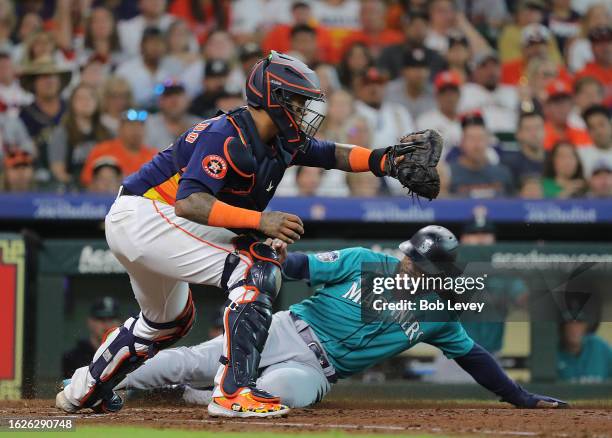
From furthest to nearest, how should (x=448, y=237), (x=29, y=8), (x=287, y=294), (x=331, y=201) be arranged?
(x=29, y=8), (x=331, y=201), (x=287, y=294), (x=448, y=237)

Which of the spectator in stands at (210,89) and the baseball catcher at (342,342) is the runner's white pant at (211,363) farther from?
the spectator in stands at (210,89)

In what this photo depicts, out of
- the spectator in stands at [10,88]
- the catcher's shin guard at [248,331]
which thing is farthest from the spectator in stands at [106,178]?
the catcher's shin guard at [248,331]

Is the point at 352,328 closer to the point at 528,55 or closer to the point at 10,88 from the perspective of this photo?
the point at 10,88

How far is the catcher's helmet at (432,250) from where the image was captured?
5.31m

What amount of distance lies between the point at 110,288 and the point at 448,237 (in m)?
2.99

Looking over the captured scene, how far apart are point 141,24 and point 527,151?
13.3 ft

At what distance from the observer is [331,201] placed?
26.8 ft

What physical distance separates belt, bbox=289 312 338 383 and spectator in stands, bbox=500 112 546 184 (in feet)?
13.4

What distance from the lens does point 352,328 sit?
524 centimetres

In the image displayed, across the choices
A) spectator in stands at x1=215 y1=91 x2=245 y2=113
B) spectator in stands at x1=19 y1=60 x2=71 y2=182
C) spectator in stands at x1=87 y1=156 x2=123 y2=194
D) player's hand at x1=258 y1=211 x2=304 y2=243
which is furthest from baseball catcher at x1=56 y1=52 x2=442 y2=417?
spectator in stands at x1=215 y1=91 x2=245 y2=113

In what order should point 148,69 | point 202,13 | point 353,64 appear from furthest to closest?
point 202,13 < point 353,64 < point 148,69

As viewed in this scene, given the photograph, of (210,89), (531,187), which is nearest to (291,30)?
(210,89)

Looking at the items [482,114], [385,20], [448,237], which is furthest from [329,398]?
[385,20]

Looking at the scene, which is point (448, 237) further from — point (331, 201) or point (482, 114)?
point (482, 114)
